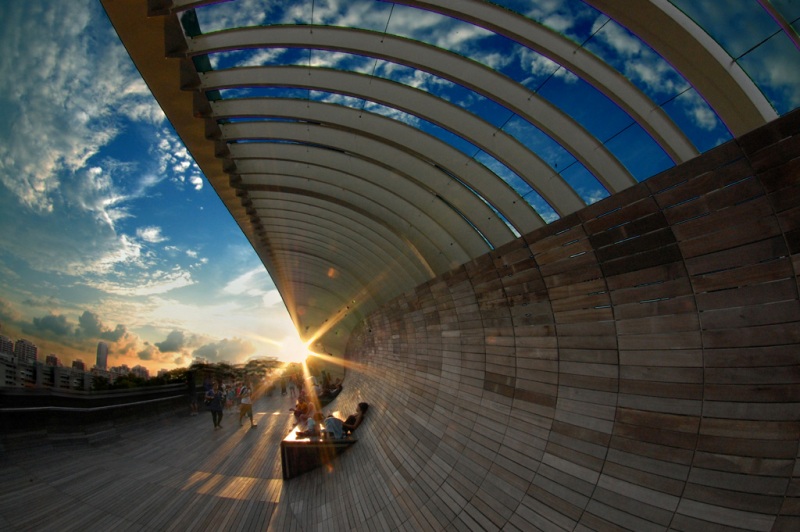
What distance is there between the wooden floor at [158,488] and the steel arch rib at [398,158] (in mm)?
6577

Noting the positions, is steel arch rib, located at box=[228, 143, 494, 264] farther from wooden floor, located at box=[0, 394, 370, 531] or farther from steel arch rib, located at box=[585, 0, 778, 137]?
wooden floor, located at box=[0, 394, 370, 531]

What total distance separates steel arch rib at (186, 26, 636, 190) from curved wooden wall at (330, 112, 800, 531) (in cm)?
103

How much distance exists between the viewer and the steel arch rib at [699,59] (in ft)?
11.1

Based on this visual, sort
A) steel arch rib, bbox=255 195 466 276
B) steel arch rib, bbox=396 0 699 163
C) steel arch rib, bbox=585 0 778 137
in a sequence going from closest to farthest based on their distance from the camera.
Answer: steel arch rib, bbox=585 0 778 137
steel arch rib, bbox=396 0 699 163
steel arch rib, bbox=255 195 466 276

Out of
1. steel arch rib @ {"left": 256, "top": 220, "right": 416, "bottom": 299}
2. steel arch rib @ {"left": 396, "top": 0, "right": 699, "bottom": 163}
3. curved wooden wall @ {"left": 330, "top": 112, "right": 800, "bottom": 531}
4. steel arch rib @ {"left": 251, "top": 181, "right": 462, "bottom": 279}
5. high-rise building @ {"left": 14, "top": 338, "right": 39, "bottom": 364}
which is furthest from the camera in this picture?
high-rise building @ {"left": 14, "top": 338, "right": 39, "bottom": 364}

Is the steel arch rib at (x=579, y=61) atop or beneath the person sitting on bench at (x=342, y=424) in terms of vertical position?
atop

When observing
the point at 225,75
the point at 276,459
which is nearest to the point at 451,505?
the point at 276,459

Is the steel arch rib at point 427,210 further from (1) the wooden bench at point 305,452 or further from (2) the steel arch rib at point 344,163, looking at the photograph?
(1) the wooden bench at point 305,452

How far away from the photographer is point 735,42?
10.8 ft

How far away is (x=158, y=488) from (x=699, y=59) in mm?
12649

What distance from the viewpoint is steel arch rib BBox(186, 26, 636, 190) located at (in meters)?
5.00

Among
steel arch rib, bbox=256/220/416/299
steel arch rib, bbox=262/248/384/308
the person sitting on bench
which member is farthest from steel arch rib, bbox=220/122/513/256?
steel arch rib, bbox=262/248/384/308

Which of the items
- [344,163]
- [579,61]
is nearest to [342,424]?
[344,163]

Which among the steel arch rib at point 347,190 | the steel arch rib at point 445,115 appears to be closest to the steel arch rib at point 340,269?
the steel arch rib at point 347,190
